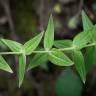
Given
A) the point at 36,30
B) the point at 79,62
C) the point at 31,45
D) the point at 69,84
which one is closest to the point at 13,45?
the point at 31,45

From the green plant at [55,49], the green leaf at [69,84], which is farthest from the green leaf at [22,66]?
the green leaf at [69,84]

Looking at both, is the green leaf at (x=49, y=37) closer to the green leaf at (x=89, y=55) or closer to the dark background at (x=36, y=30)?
the green leaf at (x=89, y=55)

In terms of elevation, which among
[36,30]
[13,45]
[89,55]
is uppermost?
[13,45]

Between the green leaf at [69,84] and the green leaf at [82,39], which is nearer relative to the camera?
the green leaf at [82,39]

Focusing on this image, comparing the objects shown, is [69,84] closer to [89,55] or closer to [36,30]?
[36,30]

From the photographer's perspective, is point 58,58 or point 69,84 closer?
point 58,58

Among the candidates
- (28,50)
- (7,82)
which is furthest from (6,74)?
(28,50)

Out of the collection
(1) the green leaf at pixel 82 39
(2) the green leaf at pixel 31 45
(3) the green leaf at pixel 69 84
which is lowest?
(3) the green leaf at pixel 69 84
